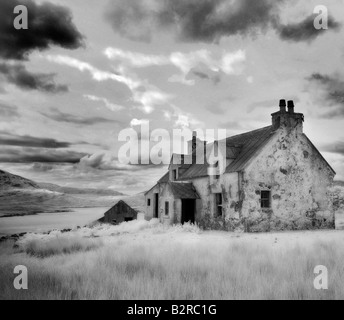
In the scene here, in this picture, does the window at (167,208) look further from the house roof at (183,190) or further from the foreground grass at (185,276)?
the foreground grass at (185,276)

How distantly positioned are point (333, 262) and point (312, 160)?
1386cm

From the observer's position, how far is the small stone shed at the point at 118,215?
26078 millimetres

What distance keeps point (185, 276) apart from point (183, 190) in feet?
57.0

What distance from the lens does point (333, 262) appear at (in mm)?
9648

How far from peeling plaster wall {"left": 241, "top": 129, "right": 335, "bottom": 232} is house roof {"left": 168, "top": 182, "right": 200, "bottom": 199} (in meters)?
5.59

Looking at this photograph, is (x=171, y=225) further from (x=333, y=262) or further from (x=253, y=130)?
(x=333, y=262)

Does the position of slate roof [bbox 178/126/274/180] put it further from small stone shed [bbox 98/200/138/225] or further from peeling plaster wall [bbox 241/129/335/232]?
small stone shed [bbox 98/200/138/225]

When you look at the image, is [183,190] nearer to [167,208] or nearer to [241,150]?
[167,208]

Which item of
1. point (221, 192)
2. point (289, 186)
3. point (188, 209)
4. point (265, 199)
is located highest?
point (289, 186)

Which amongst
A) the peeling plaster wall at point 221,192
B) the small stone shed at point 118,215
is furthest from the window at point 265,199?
the small stone shed at point 118,215

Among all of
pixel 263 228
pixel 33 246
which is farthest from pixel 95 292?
pixel 263 228

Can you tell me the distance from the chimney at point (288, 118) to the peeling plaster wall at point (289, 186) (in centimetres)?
36

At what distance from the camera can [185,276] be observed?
7758mm

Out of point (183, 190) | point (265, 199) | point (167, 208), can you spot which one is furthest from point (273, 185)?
point (167, 208)
